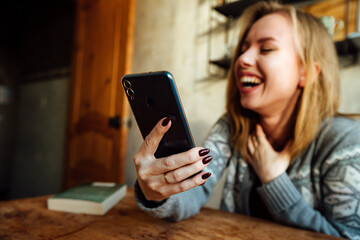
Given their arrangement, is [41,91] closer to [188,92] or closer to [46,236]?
[188,92]

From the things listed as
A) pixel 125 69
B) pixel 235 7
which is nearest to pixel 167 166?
pixel 235 7

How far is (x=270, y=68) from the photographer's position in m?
0.83

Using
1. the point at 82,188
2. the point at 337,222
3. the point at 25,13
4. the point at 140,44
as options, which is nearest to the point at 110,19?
the point at 140,44

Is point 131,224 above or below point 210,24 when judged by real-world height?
below

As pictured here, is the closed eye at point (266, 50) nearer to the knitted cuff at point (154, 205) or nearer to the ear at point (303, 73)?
the ear at point (303, 73)

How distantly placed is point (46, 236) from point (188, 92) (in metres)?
1.50

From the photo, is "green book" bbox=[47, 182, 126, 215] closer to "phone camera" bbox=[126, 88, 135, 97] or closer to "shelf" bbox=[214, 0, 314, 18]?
"phone camera" bbox=[126, 88, 135, 97]

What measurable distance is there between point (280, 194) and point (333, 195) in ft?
0.47

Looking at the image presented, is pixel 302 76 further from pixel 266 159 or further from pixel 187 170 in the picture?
pixel 187 170

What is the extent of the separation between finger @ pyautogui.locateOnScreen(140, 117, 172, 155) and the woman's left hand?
46cm

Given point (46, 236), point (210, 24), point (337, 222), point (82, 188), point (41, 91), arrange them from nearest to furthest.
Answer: point (46, 236), point (337, 222), point (82, 188), point (210, 24), point (41, 91)

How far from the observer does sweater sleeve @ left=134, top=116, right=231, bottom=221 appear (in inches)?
23.3

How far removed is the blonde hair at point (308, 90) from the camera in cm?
86

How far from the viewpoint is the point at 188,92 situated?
1916 mm
